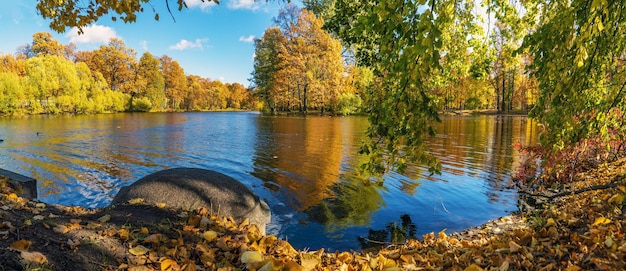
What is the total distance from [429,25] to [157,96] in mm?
71471

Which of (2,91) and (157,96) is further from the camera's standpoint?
(157,96)

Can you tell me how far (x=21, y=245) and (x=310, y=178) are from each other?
789 centimetres

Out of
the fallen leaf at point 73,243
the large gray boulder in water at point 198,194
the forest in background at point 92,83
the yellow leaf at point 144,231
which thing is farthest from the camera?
the forest in background at point 92,83

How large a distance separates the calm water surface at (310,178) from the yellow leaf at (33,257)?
2.48 metres

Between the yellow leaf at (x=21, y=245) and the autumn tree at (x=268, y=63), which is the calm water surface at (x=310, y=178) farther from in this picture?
the autumn tree at (x=268, y=63)

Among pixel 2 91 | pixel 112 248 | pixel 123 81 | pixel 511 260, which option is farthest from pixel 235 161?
pixel 123 81

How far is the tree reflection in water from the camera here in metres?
5.43

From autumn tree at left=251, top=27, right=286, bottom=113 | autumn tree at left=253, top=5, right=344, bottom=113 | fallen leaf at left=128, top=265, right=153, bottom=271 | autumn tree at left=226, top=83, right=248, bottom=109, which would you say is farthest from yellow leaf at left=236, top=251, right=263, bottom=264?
autumn tree at left=226, top=83, right=248, bottom=109

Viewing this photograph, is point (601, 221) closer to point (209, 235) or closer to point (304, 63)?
point (209, 235)

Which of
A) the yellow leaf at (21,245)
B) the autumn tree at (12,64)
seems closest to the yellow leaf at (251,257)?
the yellow leaf at (21,245)

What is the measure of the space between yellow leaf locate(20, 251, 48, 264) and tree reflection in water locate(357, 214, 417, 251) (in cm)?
418

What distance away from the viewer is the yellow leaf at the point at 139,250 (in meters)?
2.54

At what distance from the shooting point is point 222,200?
4.87m

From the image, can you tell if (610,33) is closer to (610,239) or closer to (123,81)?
(610,239)
